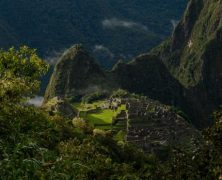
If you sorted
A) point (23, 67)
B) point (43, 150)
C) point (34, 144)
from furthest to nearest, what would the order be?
1. point (23, 67)
2. point (43, 150)
3. point (34, 144)

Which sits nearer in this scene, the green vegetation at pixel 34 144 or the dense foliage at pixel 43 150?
the green vegetation at pixel 34 144

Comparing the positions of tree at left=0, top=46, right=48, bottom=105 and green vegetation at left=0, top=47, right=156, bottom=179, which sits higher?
tree at left=0, top=46, right=48, bottom=105

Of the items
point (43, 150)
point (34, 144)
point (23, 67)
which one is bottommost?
point (43, 150)

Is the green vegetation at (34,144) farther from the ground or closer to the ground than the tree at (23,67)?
closer to the ground

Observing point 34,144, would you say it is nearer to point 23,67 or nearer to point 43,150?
point 43,150

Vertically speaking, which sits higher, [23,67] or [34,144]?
[23,67]

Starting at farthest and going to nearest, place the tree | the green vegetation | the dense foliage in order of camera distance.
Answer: the tree
the dense foliage
the green vegetation

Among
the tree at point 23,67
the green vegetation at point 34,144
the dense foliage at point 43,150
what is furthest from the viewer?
the tree at point 23,67

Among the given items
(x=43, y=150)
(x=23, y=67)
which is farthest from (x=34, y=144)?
(x=23, y=67)

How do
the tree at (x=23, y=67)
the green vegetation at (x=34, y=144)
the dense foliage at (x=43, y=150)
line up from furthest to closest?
1. the tree at (x=23, y=67)
2. the dense foliage at (x=43, y=150)
3. the green vegetation at (x=34, y=144)

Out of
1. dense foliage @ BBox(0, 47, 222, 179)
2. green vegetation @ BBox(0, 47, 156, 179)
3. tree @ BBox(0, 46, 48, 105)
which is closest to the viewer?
green vegetation @ BBox(0, 47, 156, 179)

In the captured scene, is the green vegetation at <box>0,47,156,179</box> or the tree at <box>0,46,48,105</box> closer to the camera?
the green vegetation at <box>0,47,156,179</box>

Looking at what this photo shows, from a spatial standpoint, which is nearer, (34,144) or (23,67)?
(34,144)
